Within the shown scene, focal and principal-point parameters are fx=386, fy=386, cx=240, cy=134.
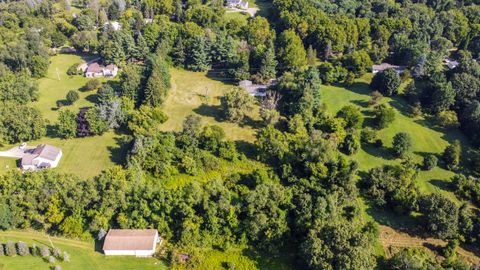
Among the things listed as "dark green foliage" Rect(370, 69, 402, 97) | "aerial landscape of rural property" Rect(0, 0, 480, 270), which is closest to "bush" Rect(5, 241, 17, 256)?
"aerial landscape of rural property" Rect(0, 0, 480, 270)

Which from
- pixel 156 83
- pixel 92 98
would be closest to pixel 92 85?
pixel 92 98

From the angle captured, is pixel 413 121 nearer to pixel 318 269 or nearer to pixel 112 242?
pixel 318 269

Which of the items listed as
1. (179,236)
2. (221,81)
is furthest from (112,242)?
(221,81)

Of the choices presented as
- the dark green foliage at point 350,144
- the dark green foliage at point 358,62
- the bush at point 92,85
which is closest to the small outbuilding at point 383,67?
the dark green foliage at point 358,62

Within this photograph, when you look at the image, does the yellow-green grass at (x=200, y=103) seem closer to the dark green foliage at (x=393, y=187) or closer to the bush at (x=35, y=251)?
the dark green foliage at (x=393, y=187)

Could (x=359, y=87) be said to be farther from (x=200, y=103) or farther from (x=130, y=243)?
(x=130, y=243)

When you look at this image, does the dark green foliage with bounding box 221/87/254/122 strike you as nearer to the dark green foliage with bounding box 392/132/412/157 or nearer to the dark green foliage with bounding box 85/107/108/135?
the dark green foliage with bounding box 85/107/108/135
